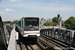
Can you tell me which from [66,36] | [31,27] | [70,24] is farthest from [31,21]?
[70,24]

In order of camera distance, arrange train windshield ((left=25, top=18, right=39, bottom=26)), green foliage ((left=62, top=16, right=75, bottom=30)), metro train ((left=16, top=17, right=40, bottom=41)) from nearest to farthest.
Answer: metro train ((left=16, top=17, right=40, bottom=41)) → train windshield ((left=25, top=18, right=39, bottom=26)) → green foliage ((left=62, top=16, right=75, bottom=30))

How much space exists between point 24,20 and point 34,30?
5.27 ft

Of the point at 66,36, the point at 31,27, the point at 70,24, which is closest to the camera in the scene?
the point at 31,27

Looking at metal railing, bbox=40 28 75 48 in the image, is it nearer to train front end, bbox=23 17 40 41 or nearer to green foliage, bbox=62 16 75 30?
train front end, bbox=23 17 40 41

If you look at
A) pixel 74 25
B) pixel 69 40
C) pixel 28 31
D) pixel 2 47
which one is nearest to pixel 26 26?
pixel 28 31

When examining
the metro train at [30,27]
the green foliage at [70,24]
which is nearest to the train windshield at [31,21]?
the metro train at [30,27]

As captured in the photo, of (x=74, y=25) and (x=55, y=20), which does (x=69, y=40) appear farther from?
(x=55, y=20)

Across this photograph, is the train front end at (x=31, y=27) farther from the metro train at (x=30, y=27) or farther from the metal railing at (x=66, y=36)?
the metal railing at (x=66, y=36)

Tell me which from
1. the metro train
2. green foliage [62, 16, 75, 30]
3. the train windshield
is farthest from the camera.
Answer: green foliage [62, 16, 75, 30]

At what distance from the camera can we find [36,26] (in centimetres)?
1281

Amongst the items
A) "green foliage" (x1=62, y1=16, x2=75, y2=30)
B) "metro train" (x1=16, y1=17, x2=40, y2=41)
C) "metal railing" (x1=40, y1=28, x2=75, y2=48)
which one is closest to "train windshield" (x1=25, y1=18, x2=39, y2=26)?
"metro train" (x1=16, y1=17, x2=40, y2=41)

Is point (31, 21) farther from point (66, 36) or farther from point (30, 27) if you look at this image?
point (66, 36)

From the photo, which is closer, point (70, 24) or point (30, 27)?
point (30, 27)

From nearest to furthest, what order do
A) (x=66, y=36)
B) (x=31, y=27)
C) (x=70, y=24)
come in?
(x=31, y=27), (x=66, y=36), (x=70, y=24)
